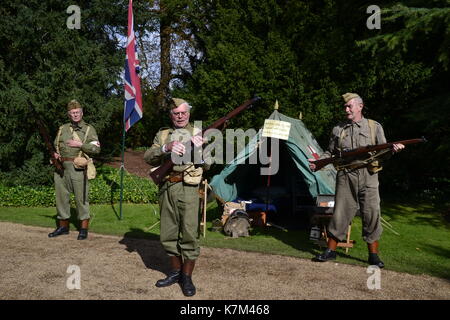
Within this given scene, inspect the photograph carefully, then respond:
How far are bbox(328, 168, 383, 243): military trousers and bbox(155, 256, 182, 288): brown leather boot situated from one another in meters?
2.31

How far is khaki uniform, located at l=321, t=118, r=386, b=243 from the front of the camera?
5.65 metres

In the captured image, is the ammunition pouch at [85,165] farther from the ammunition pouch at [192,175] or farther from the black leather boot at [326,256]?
the black leather boot at [326,256]

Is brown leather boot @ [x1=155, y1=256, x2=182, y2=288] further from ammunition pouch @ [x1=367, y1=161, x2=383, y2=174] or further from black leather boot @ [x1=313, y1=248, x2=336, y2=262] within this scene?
ammunition pouch @ [x1=367, y1=161, x2=383, y2=174]

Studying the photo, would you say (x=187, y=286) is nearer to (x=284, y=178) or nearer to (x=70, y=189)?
(x=70, y=189)

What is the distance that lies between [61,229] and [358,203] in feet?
16.9

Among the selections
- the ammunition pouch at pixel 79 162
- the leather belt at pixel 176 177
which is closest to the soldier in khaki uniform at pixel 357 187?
the leather belt at pixel 176 177

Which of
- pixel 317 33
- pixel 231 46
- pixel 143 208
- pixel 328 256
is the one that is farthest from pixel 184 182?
pixel 317 33

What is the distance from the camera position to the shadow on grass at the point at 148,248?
564 cm

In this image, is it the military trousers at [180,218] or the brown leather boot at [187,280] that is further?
the military trousers at [180,218]

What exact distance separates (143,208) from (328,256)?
5.65 m

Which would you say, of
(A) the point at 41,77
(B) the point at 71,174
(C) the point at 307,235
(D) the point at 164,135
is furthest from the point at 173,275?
(A) the point at 41,77

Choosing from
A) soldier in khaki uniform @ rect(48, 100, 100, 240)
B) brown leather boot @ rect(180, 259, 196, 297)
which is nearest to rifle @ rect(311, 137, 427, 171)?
brown leather boot @ rect(180, 259, 196, 297)

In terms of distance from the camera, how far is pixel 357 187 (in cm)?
570

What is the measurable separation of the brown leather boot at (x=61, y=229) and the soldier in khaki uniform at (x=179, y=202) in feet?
11.1
